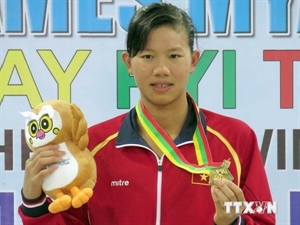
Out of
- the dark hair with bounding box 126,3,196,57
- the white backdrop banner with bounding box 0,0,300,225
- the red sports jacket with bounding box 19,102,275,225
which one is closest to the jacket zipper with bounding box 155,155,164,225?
the red sports jacket with bounding box 19,102,275,225

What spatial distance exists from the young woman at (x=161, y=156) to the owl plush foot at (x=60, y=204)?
4 centimetres

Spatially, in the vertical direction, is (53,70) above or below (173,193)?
above

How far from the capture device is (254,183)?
4.22ft

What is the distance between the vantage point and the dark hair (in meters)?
1.27

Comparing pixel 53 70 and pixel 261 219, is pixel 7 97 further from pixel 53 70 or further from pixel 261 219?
pixel 261 219

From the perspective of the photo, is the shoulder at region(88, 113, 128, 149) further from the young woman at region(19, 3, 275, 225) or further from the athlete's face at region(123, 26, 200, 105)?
the athlete's face at region(123, 26, 200, 105)

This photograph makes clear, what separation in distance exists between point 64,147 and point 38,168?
80 mm

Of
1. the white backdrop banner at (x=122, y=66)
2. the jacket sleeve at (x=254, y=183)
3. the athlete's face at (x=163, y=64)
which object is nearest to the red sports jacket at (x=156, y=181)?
the jacket sleeve at (x=254, y=183)

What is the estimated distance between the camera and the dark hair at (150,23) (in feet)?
4.17

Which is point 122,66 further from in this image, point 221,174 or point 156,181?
point 221,174

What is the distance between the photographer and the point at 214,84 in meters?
1.81

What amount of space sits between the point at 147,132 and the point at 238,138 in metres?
0.21

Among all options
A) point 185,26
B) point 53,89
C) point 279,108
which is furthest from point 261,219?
point 53,89

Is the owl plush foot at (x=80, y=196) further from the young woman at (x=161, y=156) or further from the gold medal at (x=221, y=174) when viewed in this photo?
the gold medal at (x=221, y=174)
